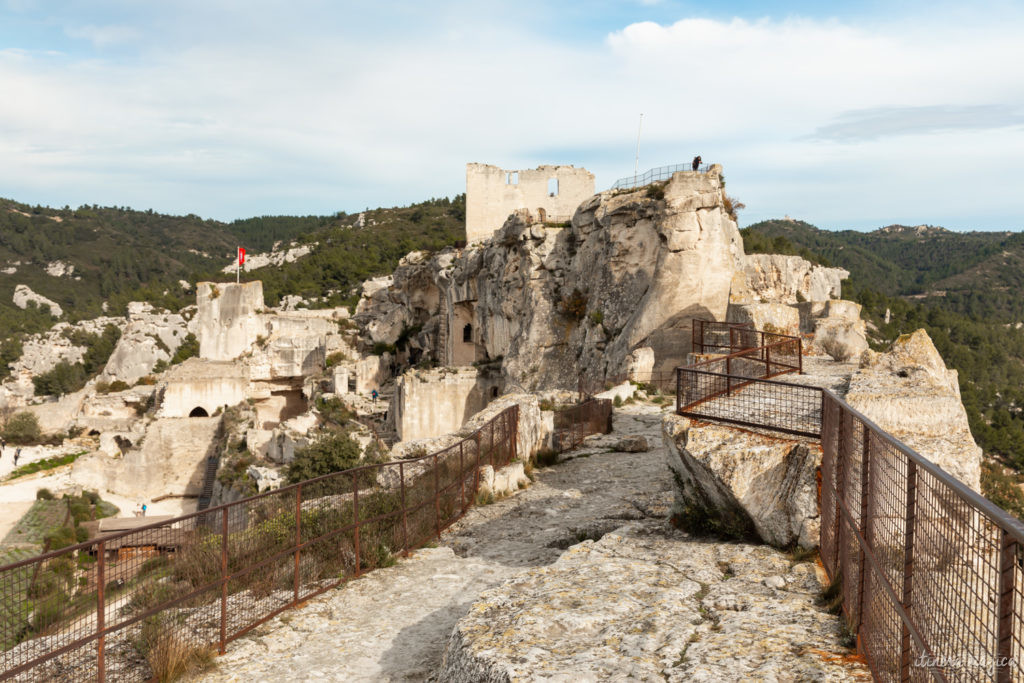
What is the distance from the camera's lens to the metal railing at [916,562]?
2.14 m

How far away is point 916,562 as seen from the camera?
9.70 feet

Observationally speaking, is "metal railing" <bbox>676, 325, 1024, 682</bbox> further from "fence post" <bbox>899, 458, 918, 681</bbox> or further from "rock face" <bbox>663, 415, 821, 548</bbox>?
"rock face" <bbox>663, 415, 821, 548</bbox>

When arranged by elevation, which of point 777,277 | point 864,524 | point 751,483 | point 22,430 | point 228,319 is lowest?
point 22,430

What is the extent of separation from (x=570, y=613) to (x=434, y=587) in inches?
103

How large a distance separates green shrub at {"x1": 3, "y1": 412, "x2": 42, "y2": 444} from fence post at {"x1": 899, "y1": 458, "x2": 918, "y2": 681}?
155ft

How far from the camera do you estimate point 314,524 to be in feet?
24.3

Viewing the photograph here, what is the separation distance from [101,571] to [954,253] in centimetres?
13896

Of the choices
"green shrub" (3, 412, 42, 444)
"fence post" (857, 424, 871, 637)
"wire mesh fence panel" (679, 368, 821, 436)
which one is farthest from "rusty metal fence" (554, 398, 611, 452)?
"green shrub" (3, 412, 42, 444)

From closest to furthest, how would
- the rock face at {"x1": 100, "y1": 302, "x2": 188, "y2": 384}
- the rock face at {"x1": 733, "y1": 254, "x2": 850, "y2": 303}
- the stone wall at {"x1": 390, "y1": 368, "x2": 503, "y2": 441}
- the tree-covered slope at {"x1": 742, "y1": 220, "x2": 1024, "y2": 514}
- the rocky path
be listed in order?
the rocky path, the rock face at {"x1": 733, "y1": 254, "x2": 850, "y2": 303}, the stone wall at {"x1": 390, "y1": 368, "x2": 503, "y2": 441}, the tree-covered slope at {"x1": 742, "y1": 220, "x2": 1024, "y2": 514}, the rock face at {"x1": 100, "y1": 302, "x2": 188, "y2": 384}

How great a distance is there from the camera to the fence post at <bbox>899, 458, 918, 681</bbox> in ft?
9.57

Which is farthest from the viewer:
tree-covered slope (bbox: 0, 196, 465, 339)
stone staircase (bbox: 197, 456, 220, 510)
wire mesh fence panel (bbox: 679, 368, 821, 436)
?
tree-covered slope (bbox: 0, 196, 465, 339)

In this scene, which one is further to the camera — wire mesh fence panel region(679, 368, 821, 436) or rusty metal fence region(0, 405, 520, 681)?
wire mesh fence panel region(679, 368, 821, 436)

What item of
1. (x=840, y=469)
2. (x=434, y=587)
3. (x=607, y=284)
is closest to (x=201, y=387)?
(x=607, y=284)

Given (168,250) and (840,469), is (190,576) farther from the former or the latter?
(168,250)
